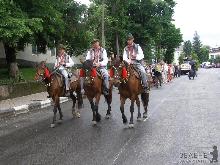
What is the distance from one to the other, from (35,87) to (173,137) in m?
18.0

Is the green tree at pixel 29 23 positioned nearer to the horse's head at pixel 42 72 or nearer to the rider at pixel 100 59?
the horse's head at pixel 42 72

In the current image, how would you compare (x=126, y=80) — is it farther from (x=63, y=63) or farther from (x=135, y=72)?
(x=63, y=63)

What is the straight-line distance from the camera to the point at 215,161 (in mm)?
8453

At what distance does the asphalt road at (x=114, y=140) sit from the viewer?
910cm

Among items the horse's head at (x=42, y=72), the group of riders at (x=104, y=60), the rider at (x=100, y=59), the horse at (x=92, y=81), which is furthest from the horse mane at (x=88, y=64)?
the horse's head at (x=42, y=72)

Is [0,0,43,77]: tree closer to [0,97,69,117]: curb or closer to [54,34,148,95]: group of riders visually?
[0,97,69,117]: curb

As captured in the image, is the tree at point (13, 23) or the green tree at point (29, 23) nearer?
the tree at point (13, 23)

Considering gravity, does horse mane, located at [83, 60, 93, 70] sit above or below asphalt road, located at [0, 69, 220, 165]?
above

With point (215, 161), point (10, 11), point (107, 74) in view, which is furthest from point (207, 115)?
point (10, 11)

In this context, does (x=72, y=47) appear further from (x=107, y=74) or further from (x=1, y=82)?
(x=107, y=74)

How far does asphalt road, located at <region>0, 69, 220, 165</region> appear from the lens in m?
9.10

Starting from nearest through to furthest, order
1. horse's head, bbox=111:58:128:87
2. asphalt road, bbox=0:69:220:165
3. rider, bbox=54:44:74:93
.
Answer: asphalt road, bbox=0:69:220:165
horse's head, bbox=111:58:128:87
rider, bbox=54:44:74:93

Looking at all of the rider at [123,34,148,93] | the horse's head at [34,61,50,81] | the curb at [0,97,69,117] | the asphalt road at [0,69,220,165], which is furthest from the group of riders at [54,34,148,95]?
the curb at [0,97,69,117]

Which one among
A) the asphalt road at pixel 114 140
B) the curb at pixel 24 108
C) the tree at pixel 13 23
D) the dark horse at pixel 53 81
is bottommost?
the curb at pixel 24 108
